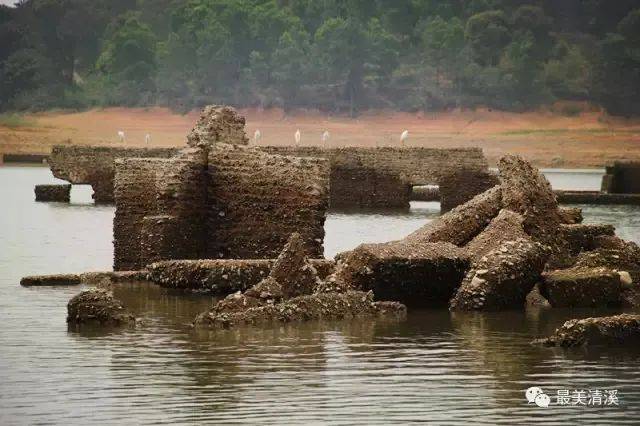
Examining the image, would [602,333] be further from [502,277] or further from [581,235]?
[581,235]

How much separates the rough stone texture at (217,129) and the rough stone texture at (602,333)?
6.77 meters

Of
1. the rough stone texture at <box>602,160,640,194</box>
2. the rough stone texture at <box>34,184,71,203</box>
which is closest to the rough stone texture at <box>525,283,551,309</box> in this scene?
the rough stone texture at <box>34,184,71,203</box>

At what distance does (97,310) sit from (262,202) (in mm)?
4098

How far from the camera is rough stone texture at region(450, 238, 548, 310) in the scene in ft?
60.2

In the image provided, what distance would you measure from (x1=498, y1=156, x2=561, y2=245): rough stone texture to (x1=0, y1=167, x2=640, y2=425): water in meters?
1.89

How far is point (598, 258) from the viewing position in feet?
65.6

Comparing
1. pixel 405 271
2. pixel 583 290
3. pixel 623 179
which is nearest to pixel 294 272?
pixel 405 271

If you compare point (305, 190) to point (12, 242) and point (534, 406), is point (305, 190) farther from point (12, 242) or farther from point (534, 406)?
point (12, 242)

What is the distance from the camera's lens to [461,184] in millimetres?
42656

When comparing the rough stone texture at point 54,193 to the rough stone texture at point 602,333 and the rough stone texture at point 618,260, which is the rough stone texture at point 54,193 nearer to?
the rough stone texture at point 618,260

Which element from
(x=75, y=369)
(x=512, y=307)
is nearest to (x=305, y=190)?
(x=512, y=307)

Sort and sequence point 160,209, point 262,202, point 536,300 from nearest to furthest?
point 536,300, point 262,202, point 160,209

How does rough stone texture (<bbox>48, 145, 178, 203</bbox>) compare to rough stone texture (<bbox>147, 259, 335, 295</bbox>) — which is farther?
rough stone texture (<bbox>48, 145, 178, 203</bbox>)

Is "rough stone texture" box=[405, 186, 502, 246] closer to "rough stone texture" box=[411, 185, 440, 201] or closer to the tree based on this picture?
"rough stone texture" box=[411, 185, 440, 201]
